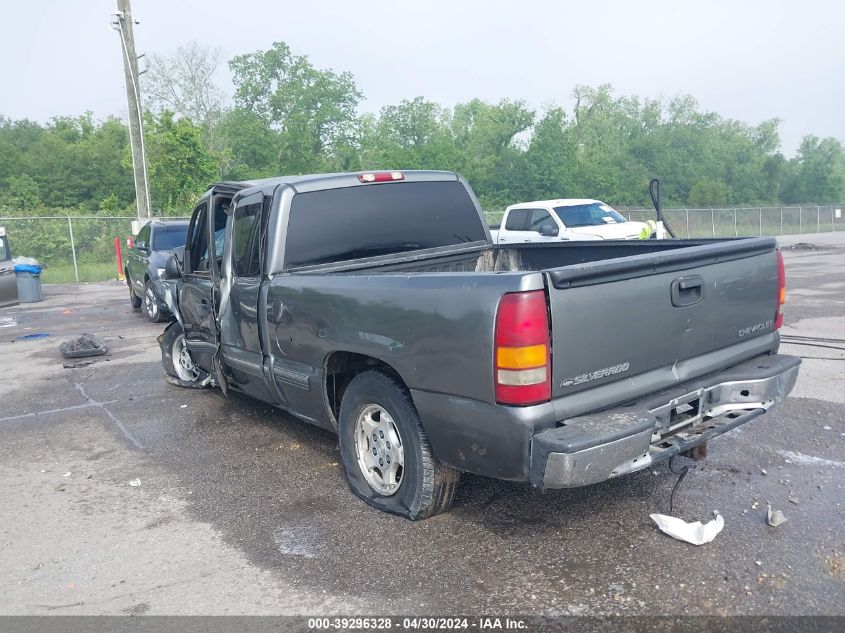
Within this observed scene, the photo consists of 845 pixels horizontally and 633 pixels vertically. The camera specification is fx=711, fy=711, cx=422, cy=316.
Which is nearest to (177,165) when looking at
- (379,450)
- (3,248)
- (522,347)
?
(3,248)

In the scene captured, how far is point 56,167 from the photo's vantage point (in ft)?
149

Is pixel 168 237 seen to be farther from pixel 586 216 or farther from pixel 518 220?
pixel 586 216

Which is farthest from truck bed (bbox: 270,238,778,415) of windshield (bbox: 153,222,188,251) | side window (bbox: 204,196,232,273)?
windshield (bbox: 153,222,188,251)

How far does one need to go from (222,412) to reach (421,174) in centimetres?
291

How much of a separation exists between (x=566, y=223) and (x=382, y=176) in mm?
10895

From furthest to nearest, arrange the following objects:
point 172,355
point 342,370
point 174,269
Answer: point 172,355 < point 174,269 < point 342,370

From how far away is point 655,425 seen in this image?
3.41 meters

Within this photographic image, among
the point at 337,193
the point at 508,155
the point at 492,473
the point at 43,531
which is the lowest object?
the point at 43,531

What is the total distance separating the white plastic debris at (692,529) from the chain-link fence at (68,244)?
80.1 feet

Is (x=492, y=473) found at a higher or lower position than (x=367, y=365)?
lower

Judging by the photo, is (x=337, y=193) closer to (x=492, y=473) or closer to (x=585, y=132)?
(x=492, y=473)

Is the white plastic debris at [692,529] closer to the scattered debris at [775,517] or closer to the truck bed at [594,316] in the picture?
the scattered debris at [775,517]

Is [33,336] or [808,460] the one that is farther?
[33,336]

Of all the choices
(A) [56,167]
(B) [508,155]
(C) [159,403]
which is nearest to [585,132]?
(B) [508,155]
